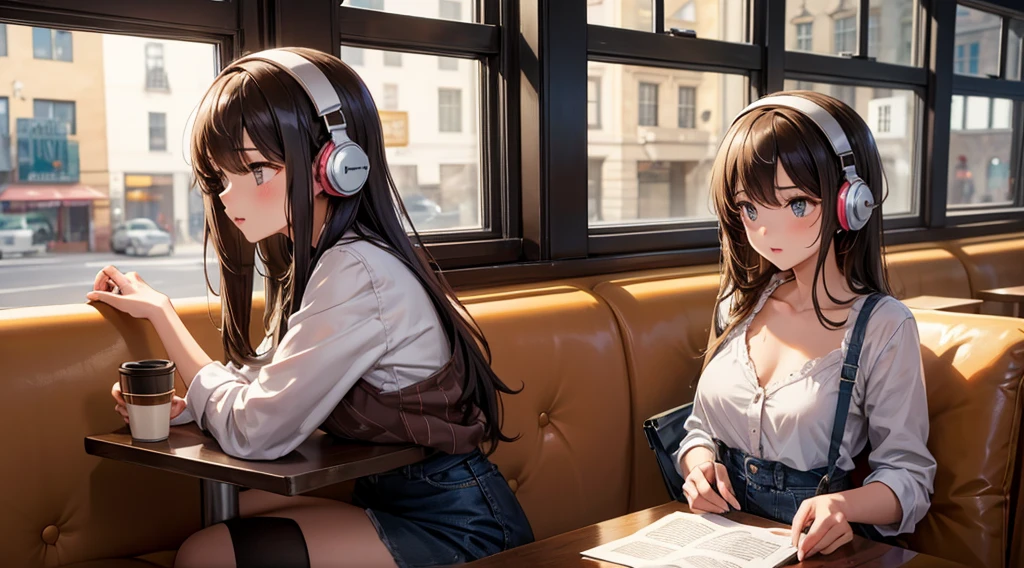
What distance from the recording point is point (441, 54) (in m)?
2.55

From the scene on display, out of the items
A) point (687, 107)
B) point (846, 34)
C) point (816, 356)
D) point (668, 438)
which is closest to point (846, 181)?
point (816, 356)

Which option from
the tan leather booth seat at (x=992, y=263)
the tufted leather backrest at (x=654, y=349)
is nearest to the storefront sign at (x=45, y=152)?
the tufted leather backrest at (x=654, y=349)

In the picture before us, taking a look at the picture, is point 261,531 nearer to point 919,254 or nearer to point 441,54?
point 441,54

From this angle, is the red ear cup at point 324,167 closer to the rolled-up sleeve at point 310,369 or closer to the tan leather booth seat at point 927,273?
the rolled-up sleeve at point 310,369

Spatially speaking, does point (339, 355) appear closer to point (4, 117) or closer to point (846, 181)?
point (846, 181)

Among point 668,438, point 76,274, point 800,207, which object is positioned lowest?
point 668,438

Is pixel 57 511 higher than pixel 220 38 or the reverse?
the reverse

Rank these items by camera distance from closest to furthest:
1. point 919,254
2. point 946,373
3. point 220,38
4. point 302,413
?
point 302,413 < point 946,373 < point 220,38 < point 919,254

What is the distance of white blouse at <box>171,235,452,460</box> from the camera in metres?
1.39

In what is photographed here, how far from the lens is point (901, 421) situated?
5.17ft

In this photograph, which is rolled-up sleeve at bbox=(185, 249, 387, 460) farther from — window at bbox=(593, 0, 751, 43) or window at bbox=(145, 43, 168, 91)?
window at bbox=(593, 0, 751, 43)

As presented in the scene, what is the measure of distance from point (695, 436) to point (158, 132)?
52.5 inches

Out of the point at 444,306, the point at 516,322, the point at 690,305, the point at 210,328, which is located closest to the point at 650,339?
the point at 690,305

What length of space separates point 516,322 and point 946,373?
89 cm
